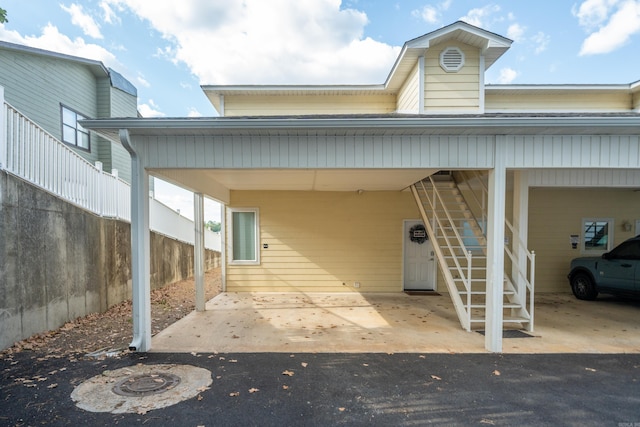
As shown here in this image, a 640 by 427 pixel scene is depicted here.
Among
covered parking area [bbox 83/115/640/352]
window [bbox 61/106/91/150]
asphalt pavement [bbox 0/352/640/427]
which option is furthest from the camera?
window [bbox 61/106/91/150]

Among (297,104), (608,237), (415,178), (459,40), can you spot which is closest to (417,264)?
(415,178)

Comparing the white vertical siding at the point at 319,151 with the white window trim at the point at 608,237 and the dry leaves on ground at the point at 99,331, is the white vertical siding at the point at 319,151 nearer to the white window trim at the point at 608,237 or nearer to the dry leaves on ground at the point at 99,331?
the dry leaves on ground at the point at 99,331

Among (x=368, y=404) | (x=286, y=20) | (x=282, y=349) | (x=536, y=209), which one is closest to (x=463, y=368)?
(x=368, y=404)

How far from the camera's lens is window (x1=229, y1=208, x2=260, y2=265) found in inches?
295

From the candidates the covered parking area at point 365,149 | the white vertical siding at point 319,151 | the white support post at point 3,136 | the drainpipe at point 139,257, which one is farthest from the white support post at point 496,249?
the white support post at point 3,136

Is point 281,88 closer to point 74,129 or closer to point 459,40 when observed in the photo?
point 459,40

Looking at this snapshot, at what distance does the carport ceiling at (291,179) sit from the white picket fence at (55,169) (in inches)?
79.2

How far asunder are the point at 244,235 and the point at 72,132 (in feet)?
24.7

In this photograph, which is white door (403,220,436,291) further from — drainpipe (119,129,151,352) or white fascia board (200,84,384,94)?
drainpipe (119,129,151,352)

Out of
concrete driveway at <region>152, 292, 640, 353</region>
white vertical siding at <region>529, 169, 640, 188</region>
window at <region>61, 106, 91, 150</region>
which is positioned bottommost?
concrete driveway at <region>152, 292, 640, 353</region>

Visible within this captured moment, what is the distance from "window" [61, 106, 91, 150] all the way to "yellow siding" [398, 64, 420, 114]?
999cm

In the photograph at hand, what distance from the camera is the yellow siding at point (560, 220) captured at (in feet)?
24.4

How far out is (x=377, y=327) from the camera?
4797mm

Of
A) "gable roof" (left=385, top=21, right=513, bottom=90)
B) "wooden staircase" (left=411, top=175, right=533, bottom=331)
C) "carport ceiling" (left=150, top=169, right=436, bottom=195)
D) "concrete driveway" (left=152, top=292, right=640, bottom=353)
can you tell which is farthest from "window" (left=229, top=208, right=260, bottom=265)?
"gable roof" (left=385, top=21, right=513, bottom=90)
